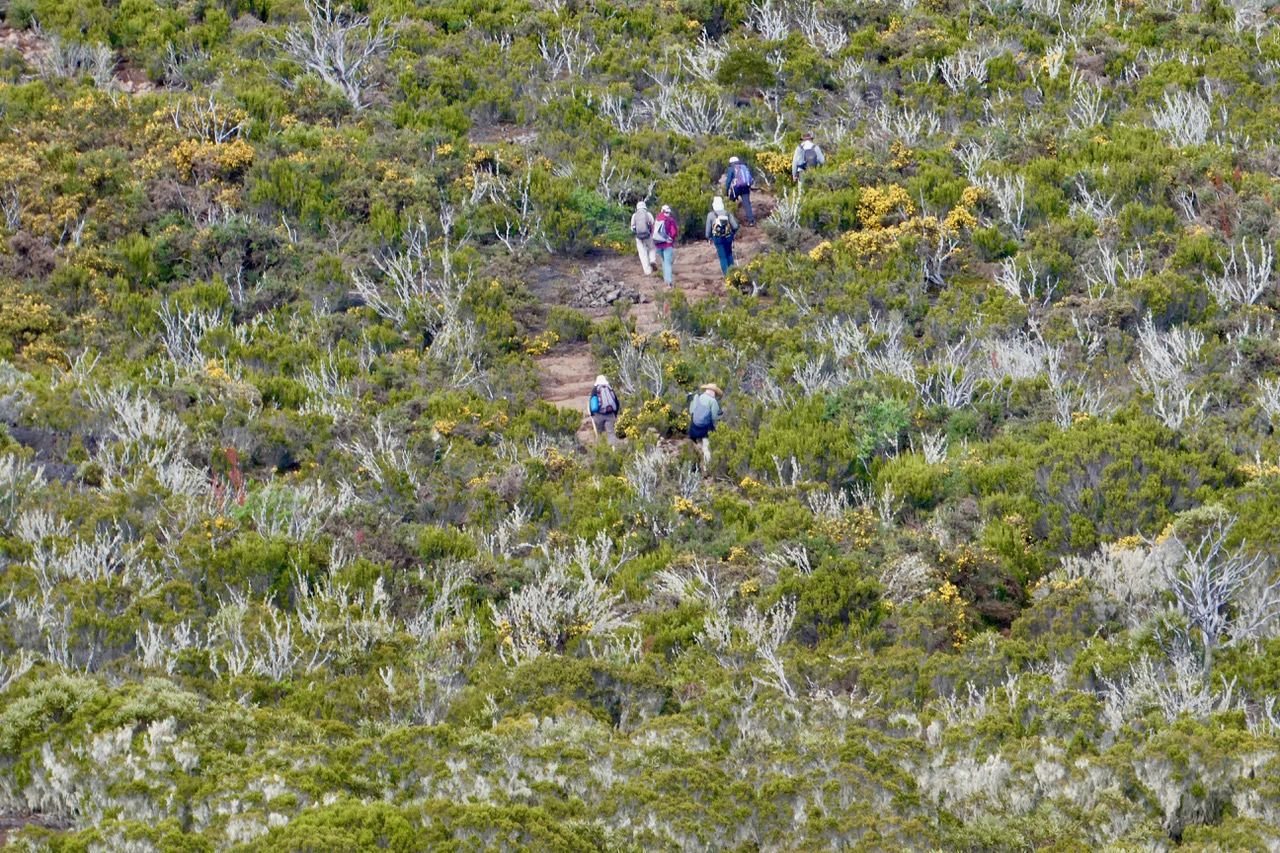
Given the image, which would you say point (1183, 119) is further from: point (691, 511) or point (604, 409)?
point (691, 511)

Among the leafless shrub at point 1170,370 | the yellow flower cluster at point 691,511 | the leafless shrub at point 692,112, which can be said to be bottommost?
the yellow flower cluster at point 691,511

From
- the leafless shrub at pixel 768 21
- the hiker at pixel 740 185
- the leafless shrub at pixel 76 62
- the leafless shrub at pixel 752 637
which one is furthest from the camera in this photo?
the leafless shrub at pixel 768 21

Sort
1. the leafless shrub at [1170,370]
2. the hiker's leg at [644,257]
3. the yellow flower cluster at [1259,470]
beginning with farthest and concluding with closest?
1. the hiker's leg at [644,257]
2. the leafless shrub at [1170,370]
3. the yellow flower cluster at [1259,470]

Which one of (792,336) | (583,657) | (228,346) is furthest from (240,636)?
(792,336)

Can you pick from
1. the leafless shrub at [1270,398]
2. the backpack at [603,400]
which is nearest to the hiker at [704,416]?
the backpack at [603,400]

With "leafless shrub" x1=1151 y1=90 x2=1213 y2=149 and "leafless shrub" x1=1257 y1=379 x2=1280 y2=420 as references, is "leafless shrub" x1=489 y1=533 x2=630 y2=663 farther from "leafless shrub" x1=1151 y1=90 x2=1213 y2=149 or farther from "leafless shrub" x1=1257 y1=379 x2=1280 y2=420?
"leafless shrub" x1=1151 y1=90 x2=1213 y2=149

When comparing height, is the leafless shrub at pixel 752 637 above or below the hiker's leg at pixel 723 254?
below

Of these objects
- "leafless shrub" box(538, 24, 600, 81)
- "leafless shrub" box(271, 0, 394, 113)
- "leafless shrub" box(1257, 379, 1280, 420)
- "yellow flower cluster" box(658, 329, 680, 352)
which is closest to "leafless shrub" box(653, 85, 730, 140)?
"leafless shrub" box(538, 24, 600, 81)

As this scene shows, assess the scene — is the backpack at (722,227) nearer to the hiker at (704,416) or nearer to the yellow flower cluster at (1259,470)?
the hiker at (704,416)
